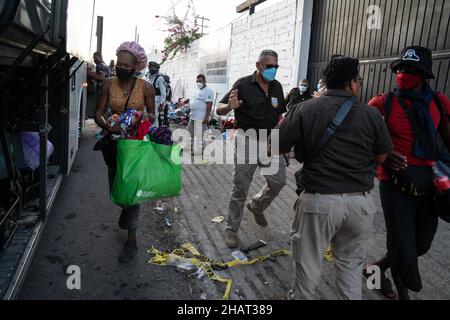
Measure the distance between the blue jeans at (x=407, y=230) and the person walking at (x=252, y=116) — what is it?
139cm

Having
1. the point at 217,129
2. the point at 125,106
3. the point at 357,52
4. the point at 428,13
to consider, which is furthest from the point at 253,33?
the point at 125,106

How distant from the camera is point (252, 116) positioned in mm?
4070

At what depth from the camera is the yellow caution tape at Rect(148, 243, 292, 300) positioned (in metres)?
3.55

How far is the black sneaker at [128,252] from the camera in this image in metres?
3.69

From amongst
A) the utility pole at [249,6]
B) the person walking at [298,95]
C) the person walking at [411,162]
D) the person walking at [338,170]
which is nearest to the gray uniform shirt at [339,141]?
the person walking at [338,170]

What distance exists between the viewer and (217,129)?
43.9 ft

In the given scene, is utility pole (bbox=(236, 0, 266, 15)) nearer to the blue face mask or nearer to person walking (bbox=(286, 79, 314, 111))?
person walking (bbox=(286, 79, 314, 111))

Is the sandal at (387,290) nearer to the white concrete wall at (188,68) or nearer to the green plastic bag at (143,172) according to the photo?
the green plastic bag at (143,172)

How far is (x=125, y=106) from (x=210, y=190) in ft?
9.16

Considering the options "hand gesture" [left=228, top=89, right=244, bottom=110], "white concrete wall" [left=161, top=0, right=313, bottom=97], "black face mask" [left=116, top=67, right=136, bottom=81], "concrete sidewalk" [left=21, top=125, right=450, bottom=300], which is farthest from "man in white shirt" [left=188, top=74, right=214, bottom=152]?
"black face mask" [left=116, top=67, right=136, bottom=81]

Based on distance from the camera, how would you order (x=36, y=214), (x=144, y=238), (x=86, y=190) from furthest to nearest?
(x=86, y=190) < (x=144, y=238) < (x=36, y=214)

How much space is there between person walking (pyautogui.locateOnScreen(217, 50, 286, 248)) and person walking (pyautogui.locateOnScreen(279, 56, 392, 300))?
56.7 inches

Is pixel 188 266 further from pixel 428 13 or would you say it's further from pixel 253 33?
pixel 253 33
